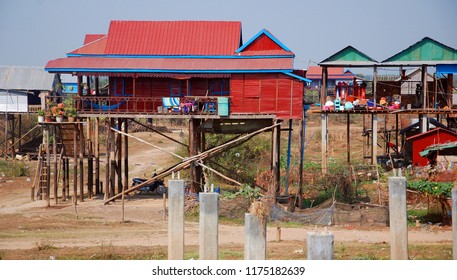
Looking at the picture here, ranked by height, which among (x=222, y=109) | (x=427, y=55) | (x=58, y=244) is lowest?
(x=58, y=244)

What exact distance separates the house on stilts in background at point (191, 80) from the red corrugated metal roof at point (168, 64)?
39 mm

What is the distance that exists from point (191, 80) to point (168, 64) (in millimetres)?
1358

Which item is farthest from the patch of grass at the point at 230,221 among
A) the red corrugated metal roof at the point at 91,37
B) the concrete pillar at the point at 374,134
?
the concrete pillar at the point at 374,134

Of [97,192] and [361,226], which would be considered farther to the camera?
[97,192]

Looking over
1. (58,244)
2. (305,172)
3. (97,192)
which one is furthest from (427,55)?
(58,244)

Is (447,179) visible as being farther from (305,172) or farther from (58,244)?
(58,244)

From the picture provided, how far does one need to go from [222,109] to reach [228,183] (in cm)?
768

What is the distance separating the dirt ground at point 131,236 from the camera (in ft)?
78.3

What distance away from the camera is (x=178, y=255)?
20.4 m

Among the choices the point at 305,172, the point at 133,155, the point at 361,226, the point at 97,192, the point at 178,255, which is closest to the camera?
the point at 178,255

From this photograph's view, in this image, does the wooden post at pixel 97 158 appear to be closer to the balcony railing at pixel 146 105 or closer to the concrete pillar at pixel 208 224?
the balcony railing at pixel 146 105

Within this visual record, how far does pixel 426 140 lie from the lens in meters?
39.2

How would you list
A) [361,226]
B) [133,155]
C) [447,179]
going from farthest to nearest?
[133,155] → [447,179] → [361,226]

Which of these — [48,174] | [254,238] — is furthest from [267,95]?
[254,238]
